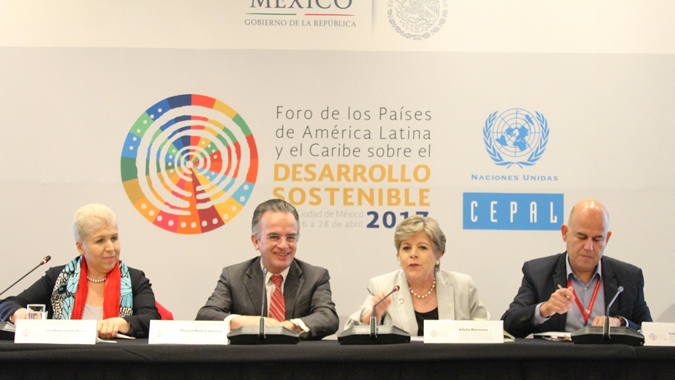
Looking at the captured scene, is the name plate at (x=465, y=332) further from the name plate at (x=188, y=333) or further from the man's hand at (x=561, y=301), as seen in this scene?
the name plate at (x=188, y=333)

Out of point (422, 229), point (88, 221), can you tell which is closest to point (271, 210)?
point (422, 229)

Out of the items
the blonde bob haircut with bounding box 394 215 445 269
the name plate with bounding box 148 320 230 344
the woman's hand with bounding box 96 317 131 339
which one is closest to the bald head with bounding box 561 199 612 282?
the blonde bob haircut with bounding box 394 215 445 269

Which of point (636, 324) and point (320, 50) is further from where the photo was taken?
point (320, 50)

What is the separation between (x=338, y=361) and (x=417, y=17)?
7.74 feet

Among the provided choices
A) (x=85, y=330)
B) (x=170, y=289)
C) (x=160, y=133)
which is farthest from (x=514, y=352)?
(x=160, y=133)

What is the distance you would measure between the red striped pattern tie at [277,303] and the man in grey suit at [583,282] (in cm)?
100

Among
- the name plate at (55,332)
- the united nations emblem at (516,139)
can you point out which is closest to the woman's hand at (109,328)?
the name plate at (55,332)

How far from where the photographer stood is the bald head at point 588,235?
2760mm

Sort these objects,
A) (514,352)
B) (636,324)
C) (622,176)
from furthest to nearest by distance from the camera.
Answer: (622,176) → (636,324) → (514,352)

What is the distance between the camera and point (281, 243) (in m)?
2.74

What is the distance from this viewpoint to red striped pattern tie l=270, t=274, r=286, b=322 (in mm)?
2746

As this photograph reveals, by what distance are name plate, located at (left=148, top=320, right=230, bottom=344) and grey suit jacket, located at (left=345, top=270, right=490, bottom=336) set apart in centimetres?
70

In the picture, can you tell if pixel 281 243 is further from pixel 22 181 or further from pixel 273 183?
pixel 22 181

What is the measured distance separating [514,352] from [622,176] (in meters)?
2.01
